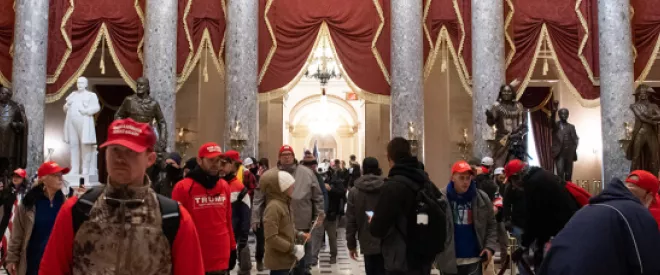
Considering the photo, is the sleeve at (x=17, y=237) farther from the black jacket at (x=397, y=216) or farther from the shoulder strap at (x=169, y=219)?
the shoulder strap at (x=169, y=219)

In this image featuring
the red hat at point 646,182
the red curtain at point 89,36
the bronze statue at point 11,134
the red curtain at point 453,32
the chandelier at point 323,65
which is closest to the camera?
the red hat at point 646,182

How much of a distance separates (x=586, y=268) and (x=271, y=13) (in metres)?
10.8

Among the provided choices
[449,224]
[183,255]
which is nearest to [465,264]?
[449,224]

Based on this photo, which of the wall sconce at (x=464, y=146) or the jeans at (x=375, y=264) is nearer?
the jeans at (x=375, y=264)

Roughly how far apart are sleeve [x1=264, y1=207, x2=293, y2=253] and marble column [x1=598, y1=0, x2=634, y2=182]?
920 centimetres

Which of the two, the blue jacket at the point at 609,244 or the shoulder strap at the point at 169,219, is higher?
the shoulder strap at the point at 169,219

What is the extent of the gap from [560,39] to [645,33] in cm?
174

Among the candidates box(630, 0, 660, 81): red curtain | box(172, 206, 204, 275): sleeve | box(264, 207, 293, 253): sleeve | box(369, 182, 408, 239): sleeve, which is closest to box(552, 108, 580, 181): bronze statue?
box(630, 0, 660, 81): red curtain

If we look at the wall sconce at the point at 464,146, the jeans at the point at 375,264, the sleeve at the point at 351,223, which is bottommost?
the jeans at the point at 375,264

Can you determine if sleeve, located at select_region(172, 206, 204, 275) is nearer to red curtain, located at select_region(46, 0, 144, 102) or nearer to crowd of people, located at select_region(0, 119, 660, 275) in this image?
crowd of people, located at select_region(0, 119, 660, 275)

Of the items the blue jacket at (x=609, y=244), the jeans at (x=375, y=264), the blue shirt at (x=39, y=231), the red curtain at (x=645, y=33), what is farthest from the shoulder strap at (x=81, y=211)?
the red curtain at (x=645, y=33)

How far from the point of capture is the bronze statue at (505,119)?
35.4 feet

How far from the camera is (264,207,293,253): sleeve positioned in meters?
4.64

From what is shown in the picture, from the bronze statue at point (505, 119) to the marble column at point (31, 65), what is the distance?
8.48m
